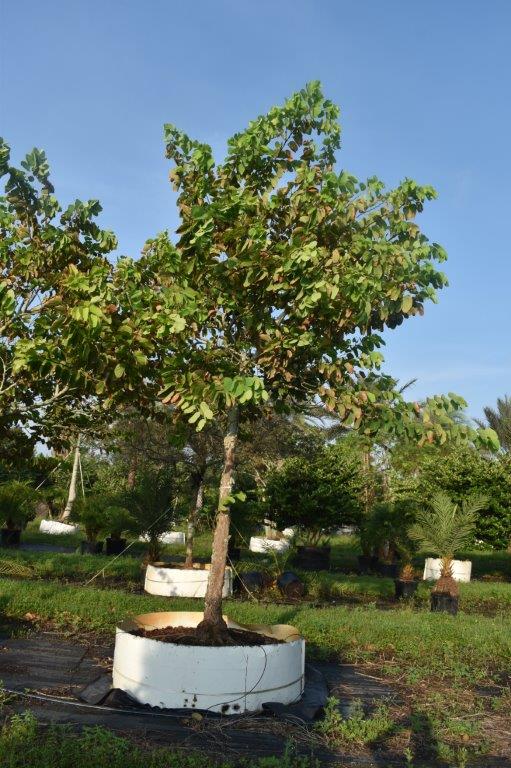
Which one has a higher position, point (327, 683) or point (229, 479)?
point (229, 479)

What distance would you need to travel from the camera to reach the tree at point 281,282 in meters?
5.96

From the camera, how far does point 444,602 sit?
40.1ft

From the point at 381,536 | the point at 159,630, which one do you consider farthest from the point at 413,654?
the point at 381,536

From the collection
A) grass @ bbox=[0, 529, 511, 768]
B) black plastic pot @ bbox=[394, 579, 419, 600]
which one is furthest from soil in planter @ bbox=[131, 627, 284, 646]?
black plastic pot @ bbox=[394, 579, 419, 600]

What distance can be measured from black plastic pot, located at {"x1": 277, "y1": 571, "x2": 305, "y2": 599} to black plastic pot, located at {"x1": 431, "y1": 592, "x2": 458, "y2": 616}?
262cm

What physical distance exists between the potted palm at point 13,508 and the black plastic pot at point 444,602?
11923 mm

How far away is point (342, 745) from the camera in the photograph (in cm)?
512

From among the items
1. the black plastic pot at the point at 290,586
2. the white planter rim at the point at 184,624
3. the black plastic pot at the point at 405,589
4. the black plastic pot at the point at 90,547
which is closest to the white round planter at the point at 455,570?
the black plastic pot at the point at 405,589

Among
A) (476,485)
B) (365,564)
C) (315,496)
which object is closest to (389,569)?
(365,564)

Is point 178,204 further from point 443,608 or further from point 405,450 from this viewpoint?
point 405,450

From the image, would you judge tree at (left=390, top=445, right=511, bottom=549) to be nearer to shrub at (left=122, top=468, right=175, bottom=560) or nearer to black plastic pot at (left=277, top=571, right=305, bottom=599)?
black plastic pot at (left=277, top=571, right=305, bottom=599)

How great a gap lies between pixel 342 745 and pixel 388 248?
407 cm

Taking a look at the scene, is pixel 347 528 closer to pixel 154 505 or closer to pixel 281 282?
pixel 154 505

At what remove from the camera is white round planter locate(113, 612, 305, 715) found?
575 centimetres
